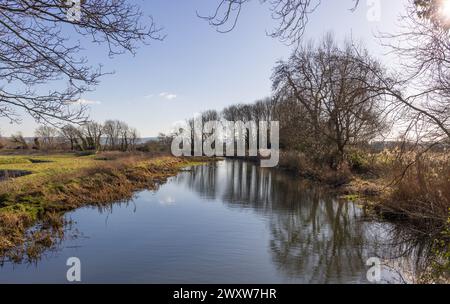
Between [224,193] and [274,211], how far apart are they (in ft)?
15.2

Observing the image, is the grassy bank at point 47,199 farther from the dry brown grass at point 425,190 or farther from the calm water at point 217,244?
the dry brown grass at point 425,190

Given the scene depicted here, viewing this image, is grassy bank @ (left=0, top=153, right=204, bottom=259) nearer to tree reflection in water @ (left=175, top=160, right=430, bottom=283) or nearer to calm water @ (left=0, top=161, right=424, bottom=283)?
calm water @ (left=0, top=161, right=424, bottom=283)

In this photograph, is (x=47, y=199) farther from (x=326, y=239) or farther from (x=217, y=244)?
(x=326, y=239)

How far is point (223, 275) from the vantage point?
6180 mm

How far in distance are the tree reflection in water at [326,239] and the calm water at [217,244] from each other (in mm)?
22

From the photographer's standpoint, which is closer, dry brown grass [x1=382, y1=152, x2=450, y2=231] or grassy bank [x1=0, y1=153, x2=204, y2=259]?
→ dry brown grass [x1=382, y1=152, x2=450, y2=231]

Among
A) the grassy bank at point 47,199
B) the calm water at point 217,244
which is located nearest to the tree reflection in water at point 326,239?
the calm water at point 217,244

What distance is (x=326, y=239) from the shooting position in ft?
28.8

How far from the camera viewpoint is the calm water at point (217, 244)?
247 inches

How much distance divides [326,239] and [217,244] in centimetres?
280

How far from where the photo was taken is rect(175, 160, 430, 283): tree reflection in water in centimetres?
660

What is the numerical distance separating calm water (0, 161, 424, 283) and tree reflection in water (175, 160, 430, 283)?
0.02 m

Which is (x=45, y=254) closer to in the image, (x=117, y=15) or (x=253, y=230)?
(x=253, y=230)

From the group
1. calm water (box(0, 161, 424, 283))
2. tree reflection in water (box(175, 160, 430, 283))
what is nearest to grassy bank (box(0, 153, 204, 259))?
calm water (box(0, 161, 424, 283))
